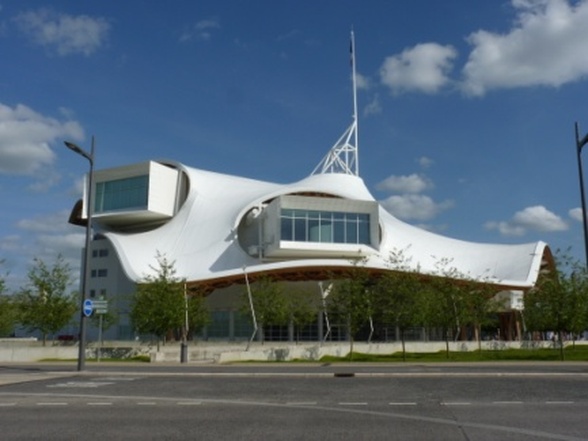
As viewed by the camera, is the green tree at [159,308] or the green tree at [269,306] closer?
the green tree at [159,308]

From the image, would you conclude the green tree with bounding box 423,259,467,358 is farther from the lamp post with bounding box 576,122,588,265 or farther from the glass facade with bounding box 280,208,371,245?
the lamp post with bounding box 576,122,588,265

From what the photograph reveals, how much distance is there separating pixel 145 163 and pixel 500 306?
39.2 meters

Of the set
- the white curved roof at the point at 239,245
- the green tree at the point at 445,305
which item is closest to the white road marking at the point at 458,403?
the green tree at the point at 445,305

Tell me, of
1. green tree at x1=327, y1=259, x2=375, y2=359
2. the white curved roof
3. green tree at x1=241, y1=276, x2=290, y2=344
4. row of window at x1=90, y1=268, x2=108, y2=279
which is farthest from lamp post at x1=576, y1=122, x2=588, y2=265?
row of window at x1=90, y1=268, x2=108, y2=279

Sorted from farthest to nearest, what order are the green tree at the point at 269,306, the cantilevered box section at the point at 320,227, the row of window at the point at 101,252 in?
1. the row of window at the point at 101,252
2. the cantilevered box section at the point at 320,227
3. the green tree at the point at 269,306

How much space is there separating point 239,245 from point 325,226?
9.15 meters

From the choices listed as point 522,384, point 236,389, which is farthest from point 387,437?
point 522,384

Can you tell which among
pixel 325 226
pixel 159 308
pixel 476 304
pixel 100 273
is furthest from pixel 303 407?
pixel 100 273

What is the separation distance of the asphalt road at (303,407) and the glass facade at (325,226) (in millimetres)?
37784

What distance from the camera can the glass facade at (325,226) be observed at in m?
60.6

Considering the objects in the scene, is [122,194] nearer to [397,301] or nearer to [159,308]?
[159,308]

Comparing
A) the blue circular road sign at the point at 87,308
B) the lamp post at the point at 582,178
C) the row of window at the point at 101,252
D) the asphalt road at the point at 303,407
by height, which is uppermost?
the row of window at the point at 101,252

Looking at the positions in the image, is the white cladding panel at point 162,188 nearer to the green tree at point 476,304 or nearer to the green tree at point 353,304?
the green tree at point 476,304

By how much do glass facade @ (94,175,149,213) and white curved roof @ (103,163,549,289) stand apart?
327 cm
